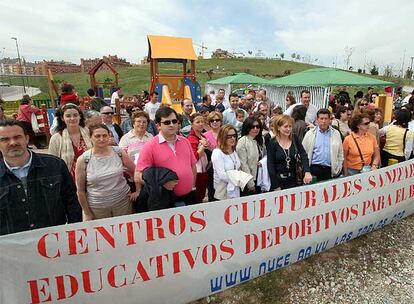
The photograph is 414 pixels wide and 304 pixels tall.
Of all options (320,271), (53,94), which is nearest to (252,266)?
(320,271)

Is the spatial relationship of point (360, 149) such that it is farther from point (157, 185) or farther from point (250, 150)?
point (157, 185)

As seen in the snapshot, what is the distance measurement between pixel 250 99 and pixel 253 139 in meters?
5.65

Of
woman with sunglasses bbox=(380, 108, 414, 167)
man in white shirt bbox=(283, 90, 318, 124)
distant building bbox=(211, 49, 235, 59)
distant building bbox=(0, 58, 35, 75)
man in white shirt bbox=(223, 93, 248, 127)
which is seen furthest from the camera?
distant building bbox=(211, 49, 235, 59)

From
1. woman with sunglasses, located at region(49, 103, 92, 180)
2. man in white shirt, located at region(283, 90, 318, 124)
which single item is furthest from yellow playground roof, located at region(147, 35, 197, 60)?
woman with sunglasses, located at region(49, 103, 92, 180)

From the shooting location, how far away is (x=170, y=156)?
9.23 ft

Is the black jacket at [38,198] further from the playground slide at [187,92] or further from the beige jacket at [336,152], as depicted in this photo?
the playground slide at [187,92]

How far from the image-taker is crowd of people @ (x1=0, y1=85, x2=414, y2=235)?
2.21 meters

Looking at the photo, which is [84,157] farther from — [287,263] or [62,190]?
[287,263]

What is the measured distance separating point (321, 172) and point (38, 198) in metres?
3.44

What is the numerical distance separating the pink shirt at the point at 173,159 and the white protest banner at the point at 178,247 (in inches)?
17.1

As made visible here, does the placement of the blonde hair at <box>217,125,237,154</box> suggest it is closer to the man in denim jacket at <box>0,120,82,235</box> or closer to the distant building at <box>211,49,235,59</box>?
the man in denim jacket at <box>0,120,82,235</box>

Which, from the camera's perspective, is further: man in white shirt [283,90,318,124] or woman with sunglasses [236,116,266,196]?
man in white shirt [283,90,318,124]

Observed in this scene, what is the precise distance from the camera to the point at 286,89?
18516 millimetres

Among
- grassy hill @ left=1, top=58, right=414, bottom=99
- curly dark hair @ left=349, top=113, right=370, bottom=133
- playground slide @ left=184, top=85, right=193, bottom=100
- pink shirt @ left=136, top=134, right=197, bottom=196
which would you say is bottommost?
pink shirt @ left=136, top=134, right=197, bottom=196
